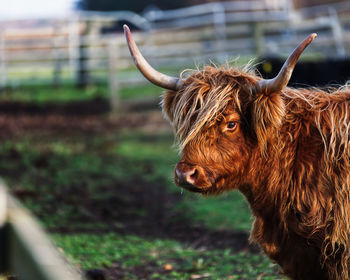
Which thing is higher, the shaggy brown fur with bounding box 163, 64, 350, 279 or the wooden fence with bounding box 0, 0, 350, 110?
the wooden fence with bounding box 0, 0, 350, 110

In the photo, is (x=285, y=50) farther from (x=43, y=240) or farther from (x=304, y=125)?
(x=43, y=240)

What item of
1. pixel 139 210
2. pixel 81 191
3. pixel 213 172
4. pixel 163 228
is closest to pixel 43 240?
pixel 213 172

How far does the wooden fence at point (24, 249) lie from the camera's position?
6.12 feet

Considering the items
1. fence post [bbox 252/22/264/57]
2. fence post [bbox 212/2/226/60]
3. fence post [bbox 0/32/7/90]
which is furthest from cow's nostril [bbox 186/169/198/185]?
fence post [bbox 0/32/7/90]

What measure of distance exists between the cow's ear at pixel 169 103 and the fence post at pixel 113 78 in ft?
39.4

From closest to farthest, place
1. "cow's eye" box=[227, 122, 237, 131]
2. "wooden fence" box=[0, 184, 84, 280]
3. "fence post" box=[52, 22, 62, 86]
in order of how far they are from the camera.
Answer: "wooden fence" box=[0, 184, 84, 280]
"cow's eye" box=[227, 122, 237, 131]
"fence post" box=[52, 22, 62, 86]

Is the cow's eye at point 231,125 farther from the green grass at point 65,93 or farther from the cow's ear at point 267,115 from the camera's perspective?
the green grass at point 65,93

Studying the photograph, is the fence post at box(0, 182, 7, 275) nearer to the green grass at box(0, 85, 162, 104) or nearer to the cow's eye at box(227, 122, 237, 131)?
the cow's eye at box(227, 122, 237, 131)

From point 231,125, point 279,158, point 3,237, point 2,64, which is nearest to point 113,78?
point 2,64

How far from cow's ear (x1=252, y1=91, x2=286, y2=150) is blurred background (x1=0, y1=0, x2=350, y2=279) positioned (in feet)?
2.59

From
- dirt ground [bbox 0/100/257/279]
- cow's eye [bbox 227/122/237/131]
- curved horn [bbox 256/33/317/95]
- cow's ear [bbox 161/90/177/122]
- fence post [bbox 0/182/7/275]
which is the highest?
curved horn [bbox 256/33/317/95]

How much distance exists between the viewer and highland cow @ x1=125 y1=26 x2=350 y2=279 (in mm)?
3430

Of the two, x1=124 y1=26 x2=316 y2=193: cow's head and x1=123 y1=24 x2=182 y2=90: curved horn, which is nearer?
x1=124 y1=26 x2=316 y2=193: cow's head

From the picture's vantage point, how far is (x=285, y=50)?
1930 cm
